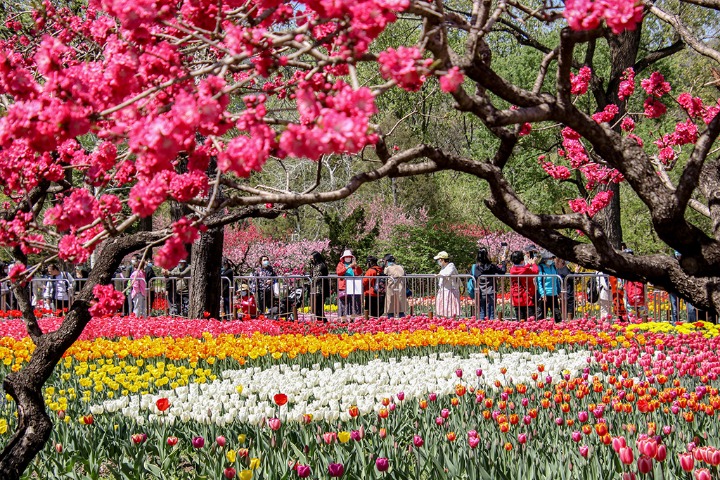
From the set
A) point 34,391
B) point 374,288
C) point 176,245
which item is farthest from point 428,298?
point 176,245

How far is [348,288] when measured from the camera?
1498 cm

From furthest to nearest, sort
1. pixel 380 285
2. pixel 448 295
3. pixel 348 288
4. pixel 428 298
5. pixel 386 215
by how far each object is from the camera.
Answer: pixel 386 215 → pixel 380 285 → pixel 428 298 → pixel 348 288 → pixel 448 295

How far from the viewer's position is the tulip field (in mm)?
4031

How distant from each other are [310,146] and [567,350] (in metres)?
7.31

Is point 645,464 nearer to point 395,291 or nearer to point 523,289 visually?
point 523,289

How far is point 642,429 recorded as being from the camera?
16.0 feet

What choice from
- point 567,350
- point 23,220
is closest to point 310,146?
point 23,220

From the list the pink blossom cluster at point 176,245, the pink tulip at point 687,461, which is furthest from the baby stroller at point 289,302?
the pink blossom cluster at point 176,245

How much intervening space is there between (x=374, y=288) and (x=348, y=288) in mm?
702

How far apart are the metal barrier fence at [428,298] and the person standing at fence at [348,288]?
19 mm

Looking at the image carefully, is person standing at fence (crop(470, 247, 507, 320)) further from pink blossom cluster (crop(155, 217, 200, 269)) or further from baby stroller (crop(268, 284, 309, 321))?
pink blossom cluster (crop(155, 217, 200, 269))

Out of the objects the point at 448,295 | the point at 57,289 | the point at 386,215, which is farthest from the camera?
Answer: the point at 386,215

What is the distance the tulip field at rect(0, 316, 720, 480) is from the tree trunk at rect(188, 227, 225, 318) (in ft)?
15.0

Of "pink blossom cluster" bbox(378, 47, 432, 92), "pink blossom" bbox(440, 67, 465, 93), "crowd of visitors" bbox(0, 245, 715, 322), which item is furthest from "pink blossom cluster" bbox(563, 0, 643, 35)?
"crowd of visitors" bbox(0, 245, 715, 322)
